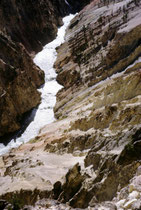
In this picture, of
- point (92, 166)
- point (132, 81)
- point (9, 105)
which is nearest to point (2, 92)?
point (9, 105)

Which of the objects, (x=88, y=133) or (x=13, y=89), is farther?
(x=13, y=89)

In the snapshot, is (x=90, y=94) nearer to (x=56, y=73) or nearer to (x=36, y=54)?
(x=56, y=73)

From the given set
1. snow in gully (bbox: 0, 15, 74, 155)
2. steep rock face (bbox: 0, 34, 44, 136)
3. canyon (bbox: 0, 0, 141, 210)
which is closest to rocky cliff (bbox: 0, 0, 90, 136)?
steep rock face (bbox: 0, 34, 44, 136)

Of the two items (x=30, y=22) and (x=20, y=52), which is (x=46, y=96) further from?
(x=30, y=22)

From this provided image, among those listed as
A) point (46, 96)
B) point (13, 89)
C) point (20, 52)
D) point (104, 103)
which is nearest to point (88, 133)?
point (104, 103)

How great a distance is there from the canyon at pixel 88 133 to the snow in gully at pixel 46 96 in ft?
4.89

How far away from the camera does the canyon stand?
26.9 feet

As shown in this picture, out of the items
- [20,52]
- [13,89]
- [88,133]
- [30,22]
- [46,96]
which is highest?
[30,22]

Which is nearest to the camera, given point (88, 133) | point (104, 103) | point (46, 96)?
point (88, 133)

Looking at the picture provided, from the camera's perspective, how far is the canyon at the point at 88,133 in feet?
26.9

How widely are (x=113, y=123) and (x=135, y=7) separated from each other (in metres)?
36.4

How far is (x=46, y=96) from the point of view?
4172 centimetres

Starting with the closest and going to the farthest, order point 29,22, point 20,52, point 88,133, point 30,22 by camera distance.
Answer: point 88,133
point 20,52
point 29,22
point 30,22

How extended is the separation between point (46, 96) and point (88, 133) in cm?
2417
